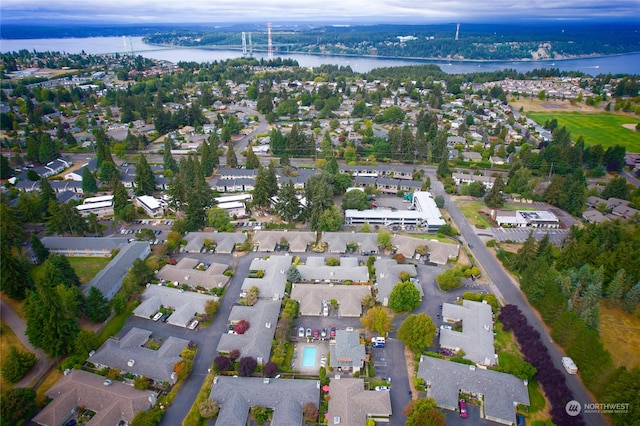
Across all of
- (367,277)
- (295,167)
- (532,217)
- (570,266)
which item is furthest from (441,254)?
(295,167)

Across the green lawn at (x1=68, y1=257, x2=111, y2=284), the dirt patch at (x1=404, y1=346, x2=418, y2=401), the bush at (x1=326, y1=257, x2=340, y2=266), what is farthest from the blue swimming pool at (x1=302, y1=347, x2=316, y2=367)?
the green lawn at (x1=68, y1=257, x2=111, y2=284)

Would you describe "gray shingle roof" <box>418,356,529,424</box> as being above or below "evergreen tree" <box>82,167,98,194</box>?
below

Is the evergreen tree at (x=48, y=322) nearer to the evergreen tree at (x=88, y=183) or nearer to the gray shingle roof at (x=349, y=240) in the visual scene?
the gray shingle roof at (x=349, y=240)

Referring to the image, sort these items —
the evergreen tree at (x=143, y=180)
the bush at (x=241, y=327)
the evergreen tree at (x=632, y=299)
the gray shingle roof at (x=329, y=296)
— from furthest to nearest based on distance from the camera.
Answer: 1. the evergreen tree at (x=143, y=180)
2. the gray shingle roof at (x=329, y=296)
3. the evergreen tree at (x=632, y=299)
4. the bush at (x=241, y=327)

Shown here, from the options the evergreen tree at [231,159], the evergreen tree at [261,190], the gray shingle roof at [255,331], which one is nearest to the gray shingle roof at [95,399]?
the gray shingle roof at [255,331]

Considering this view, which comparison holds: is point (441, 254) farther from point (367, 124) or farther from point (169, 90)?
point (169, 90)

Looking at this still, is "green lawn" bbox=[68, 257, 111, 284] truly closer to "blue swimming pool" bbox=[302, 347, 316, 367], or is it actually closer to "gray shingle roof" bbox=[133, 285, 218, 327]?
"gray shingle roof" bbox=[133, 285, 218, 327]
